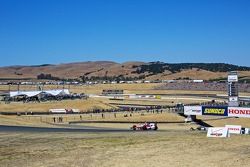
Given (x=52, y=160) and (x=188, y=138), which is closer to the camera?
(x=52, y=160)

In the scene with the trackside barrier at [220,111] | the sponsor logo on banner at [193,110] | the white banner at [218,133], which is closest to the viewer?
the white banner at [218,133]

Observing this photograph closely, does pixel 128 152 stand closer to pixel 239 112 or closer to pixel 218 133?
pixel 218 133

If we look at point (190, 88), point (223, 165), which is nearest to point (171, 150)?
point (223, 165)

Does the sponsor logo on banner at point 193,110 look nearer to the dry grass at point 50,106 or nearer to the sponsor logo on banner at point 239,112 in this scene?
the sponsor logo on banner at point 239,112

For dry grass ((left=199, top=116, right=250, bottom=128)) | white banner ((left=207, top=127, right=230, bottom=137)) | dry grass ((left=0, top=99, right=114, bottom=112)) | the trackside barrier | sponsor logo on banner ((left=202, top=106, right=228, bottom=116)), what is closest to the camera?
white banner ((left=207, top=127, right=230, bottom=137))

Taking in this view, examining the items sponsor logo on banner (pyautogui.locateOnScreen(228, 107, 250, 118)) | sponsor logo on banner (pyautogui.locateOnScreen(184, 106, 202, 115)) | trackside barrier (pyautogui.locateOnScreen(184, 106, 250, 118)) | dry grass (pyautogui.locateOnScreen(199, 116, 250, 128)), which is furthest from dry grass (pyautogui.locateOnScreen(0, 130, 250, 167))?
sponsor logo on banner (pyautogui.locateOnScreen(184, 106, 202, 115))

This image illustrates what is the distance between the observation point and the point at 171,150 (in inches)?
1147

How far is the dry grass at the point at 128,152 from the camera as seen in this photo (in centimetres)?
2489

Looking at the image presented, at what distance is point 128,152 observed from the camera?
93.8 feet

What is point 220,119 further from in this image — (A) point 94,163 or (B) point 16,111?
(A) point 94,163

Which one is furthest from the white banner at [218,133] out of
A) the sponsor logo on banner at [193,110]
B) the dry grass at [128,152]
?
the sponsor logo on banner at [193,110]

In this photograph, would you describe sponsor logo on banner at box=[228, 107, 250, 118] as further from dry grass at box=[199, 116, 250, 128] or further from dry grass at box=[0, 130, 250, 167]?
dry grass at box=[0, 130, 250, 167]

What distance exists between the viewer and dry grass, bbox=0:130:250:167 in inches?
980

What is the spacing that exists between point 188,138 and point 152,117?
143 feet
